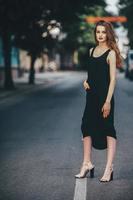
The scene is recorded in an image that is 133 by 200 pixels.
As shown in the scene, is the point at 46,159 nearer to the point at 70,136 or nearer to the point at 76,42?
the point at 70,136

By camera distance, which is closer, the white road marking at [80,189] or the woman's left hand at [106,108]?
the white road marking at [80,189]

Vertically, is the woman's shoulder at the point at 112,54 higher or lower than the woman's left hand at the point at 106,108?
higher

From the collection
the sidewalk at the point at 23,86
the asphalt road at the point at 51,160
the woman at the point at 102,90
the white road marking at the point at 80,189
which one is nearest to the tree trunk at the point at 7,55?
the sidewalk at the point at 23,86

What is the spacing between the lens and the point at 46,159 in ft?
29.1

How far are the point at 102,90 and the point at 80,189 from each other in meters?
1.20

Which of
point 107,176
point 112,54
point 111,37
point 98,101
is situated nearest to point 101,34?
point 111,37

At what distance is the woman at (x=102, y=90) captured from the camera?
6.96 m

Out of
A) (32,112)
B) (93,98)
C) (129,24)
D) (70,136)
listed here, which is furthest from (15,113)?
(129,24)

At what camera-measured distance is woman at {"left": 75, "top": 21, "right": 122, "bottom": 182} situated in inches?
274

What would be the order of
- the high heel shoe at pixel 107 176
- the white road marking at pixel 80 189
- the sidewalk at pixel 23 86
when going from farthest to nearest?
the sidewalk at pixel 23 86 < the high heel shoe at pixel 107 176 < the white road marking at pixel 80 189

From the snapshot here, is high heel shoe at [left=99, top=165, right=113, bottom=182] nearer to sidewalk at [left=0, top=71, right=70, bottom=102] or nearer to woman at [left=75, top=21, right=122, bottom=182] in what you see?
woman at [left=75, top=21, right=122, bottom=182]

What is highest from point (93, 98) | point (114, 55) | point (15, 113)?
point (114, 55)

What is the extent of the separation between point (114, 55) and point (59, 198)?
5.98ft

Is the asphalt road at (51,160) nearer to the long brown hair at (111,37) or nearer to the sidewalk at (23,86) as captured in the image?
the long brown hair at (111,37)
